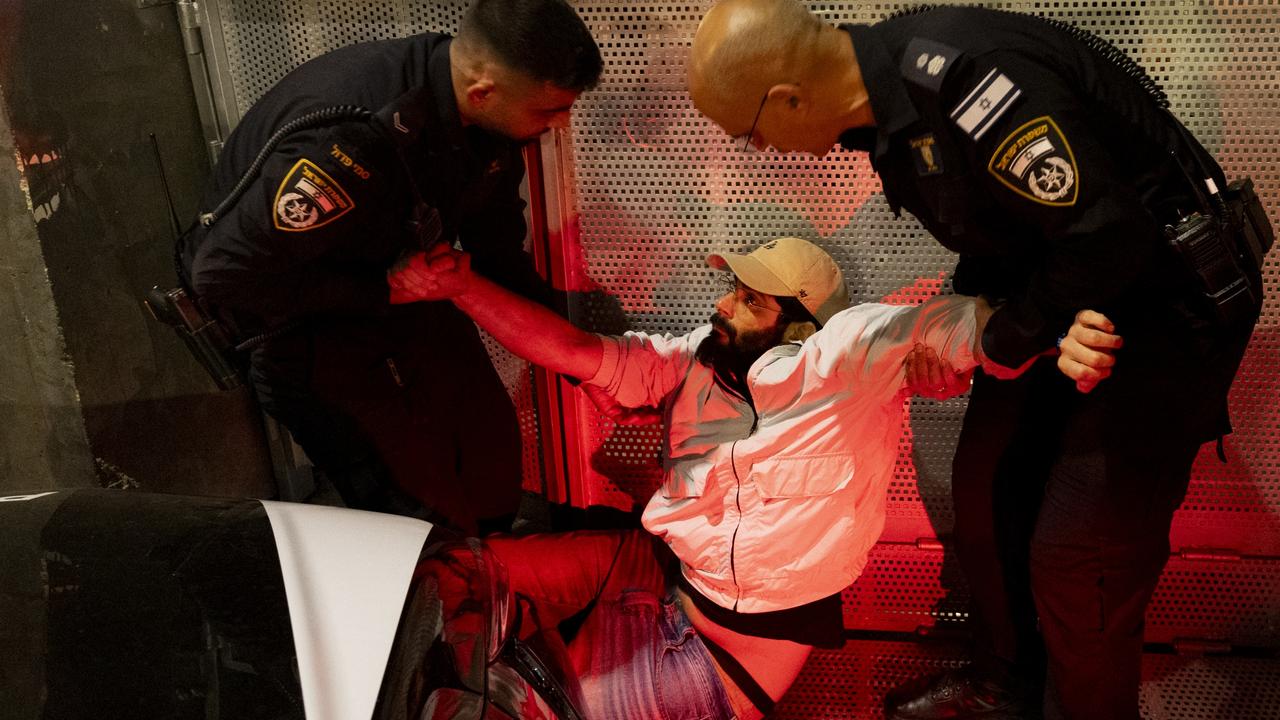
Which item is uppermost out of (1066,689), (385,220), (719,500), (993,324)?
(385,220)

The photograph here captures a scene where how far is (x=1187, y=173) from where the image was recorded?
2.02 m

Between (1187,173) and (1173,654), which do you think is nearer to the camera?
(1187,173)

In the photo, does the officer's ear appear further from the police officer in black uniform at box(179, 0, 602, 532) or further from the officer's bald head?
the police officer in black uniform at box(179, 0, 602, 532)

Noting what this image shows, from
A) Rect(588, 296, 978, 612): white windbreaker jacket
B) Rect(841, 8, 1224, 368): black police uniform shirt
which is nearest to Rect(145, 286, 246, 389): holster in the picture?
Rect(588, 296, 978, 612): white windbreaker jacket

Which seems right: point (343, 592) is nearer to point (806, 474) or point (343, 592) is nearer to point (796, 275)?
point (806, 474)

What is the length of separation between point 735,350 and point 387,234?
37.7 inches

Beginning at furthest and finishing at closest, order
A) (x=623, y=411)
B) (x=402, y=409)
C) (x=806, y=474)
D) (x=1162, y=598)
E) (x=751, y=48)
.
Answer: (x=1162, y=598)
(x=623, y=411)
(x=402, y=409)
(x=806, y=474)
(x=751, y=48)

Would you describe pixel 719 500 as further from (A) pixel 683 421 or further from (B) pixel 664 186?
(B) pixel 664 186

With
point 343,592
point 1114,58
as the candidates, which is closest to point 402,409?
point 343,592

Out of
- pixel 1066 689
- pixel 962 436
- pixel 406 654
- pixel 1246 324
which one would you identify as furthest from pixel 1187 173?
pixel 406 654

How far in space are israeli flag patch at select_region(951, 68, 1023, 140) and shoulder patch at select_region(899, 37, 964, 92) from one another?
0.07 metres

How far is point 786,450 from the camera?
2582mm

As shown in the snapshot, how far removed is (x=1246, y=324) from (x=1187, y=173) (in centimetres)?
35

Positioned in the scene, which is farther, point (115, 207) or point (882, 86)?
point (115, 207)
